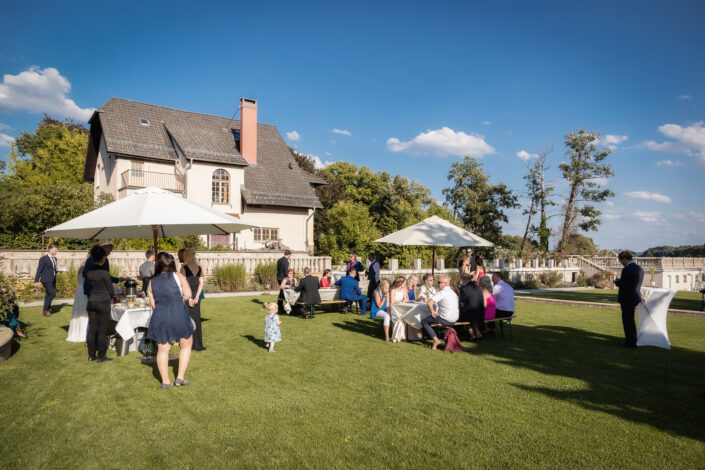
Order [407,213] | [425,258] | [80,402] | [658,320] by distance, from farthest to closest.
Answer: [407,213] < [425,258] < [658,320] < [80,402]

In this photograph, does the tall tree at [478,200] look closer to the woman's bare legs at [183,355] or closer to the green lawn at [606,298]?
the green lawn at [606,298]

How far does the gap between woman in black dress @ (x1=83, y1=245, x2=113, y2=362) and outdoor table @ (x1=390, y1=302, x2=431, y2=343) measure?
4998mm

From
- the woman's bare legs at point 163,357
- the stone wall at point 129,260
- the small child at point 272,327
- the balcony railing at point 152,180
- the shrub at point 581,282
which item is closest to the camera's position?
the woman's bare legs at point 163,357

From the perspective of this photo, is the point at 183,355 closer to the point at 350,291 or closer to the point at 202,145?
the point at 350,291

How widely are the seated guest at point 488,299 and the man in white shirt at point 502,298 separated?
20 centimetres

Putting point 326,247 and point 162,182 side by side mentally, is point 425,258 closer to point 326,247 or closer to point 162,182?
point 326,247

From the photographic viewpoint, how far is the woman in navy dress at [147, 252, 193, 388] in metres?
5.32

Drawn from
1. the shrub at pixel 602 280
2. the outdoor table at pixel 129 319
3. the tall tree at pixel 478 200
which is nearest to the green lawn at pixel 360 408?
the outdoor table at pixel 129 319

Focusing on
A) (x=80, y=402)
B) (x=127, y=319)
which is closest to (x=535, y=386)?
(x=80, y=402)

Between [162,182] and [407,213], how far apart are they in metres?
20.0

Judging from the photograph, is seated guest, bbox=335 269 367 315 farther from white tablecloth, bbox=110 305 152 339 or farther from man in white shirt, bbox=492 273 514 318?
white tablecloth, bbox=110 305 152 339

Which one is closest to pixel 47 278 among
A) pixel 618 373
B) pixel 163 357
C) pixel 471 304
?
pixel 163 357

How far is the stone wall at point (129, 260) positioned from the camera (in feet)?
48.1

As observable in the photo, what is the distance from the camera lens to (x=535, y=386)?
5.69m
